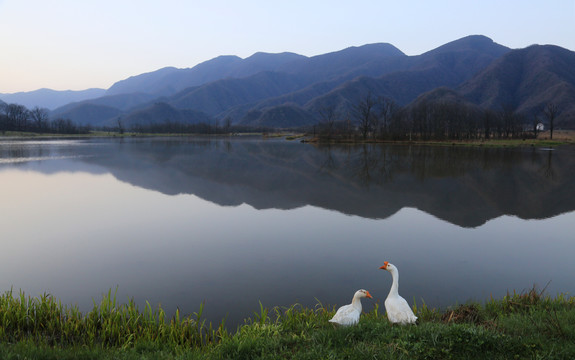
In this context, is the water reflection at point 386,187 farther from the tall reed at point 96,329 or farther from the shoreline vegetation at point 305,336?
the tall reed at point 96,329

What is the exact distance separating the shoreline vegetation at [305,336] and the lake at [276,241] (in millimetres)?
1260

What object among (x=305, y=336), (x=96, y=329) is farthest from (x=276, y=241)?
(x=305, y=336)

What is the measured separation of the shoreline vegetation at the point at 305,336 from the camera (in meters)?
4.84

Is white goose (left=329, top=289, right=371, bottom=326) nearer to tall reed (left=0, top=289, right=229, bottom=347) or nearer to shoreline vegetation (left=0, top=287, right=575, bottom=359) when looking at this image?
shoreline vegetation (left=0, top=287, right=575, bottom=359)

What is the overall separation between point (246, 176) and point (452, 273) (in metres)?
21.2

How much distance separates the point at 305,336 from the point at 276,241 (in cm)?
703

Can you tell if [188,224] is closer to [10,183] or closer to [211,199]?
[211,199]

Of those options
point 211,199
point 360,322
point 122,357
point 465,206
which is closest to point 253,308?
point 360,322

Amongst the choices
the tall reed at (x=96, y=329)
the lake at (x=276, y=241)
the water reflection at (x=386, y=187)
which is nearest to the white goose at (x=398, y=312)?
the lake at (x=276, y=241)

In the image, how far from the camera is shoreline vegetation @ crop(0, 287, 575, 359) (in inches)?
191

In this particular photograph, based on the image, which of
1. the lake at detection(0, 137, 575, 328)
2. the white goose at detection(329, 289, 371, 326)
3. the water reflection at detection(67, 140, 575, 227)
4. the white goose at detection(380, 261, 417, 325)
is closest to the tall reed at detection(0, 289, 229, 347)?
the lake at detection(0, 137, 575, 328)

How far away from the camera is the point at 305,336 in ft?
18.2

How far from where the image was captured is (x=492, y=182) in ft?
85.5

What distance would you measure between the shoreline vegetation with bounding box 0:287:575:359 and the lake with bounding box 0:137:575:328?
1260 millimetres
